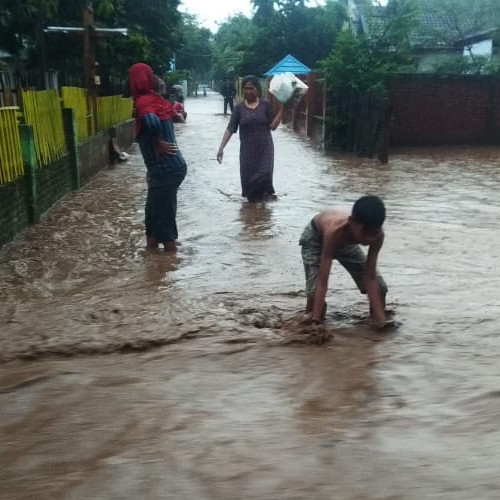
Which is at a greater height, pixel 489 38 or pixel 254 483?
pixel 489 38

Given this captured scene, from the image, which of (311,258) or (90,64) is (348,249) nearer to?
(311,258)

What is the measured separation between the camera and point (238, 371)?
374cm

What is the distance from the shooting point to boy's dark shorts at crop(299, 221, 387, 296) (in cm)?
434

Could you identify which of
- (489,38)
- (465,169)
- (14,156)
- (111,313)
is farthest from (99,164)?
(489,38)

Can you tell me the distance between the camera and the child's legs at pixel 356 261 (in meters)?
4.35

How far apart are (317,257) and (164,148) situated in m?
2.21

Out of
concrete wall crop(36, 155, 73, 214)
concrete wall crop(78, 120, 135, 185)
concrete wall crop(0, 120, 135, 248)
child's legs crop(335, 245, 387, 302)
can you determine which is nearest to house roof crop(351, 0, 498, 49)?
concrete wall crop(78, 120, 135, 185)

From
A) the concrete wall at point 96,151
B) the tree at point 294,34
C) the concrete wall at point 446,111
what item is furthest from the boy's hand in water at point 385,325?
the tree at point 294,34

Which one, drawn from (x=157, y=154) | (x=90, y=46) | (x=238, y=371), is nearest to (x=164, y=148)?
(x=157, y=154)

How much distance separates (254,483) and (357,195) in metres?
7.28

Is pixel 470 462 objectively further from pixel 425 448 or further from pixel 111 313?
pixel 111 313

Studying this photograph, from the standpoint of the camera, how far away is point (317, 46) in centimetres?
3569

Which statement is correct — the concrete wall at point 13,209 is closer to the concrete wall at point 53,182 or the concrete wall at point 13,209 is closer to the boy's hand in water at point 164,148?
the concrete wall at point 53,182

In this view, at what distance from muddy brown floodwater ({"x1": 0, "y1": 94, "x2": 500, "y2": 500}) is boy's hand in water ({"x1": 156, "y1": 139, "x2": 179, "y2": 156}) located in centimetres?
91
